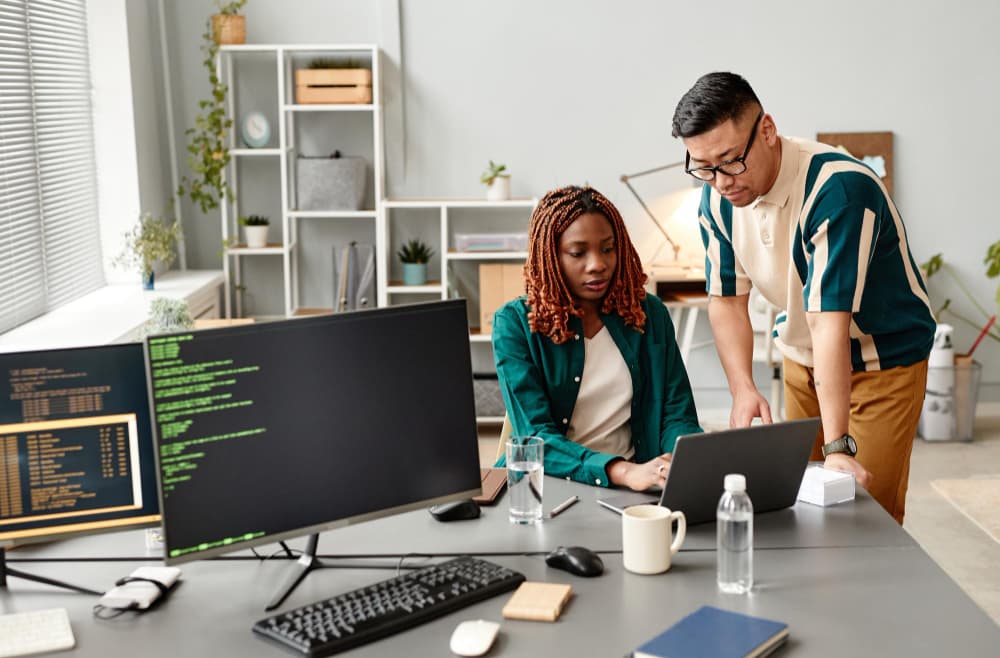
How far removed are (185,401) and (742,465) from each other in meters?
0.92

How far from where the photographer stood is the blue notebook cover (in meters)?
1.45

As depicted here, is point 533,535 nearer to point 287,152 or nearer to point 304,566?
point 304,566

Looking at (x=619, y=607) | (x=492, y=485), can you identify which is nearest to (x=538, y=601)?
(x=619, y=607)

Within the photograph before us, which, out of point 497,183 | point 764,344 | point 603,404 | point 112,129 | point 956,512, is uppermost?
point 112,129

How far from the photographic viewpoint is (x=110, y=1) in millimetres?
4684

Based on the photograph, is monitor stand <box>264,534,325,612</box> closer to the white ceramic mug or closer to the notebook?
the notebook

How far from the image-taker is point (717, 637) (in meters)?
1.49

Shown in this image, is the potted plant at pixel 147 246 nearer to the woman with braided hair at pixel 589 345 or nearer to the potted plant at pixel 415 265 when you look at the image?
the potted plant at pixel 415 265

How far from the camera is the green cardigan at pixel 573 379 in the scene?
233cm

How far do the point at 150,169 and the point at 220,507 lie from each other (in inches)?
145

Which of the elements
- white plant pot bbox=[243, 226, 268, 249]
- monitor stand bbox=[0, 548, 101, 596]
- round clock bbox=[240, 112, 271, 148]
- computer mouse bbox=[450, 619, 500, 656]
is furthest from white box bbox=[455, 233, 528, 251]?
computer mouse bbox=[450, 619, 500, 656]

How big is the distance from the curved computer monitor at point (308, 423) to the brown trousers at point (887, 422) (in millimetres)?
1089

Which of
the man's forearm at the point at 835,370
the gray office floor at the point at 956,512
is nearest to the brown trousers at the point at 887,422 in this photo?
the man's forearm at the point at 835,370

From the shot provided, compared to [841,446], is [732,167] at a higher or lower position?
higher
